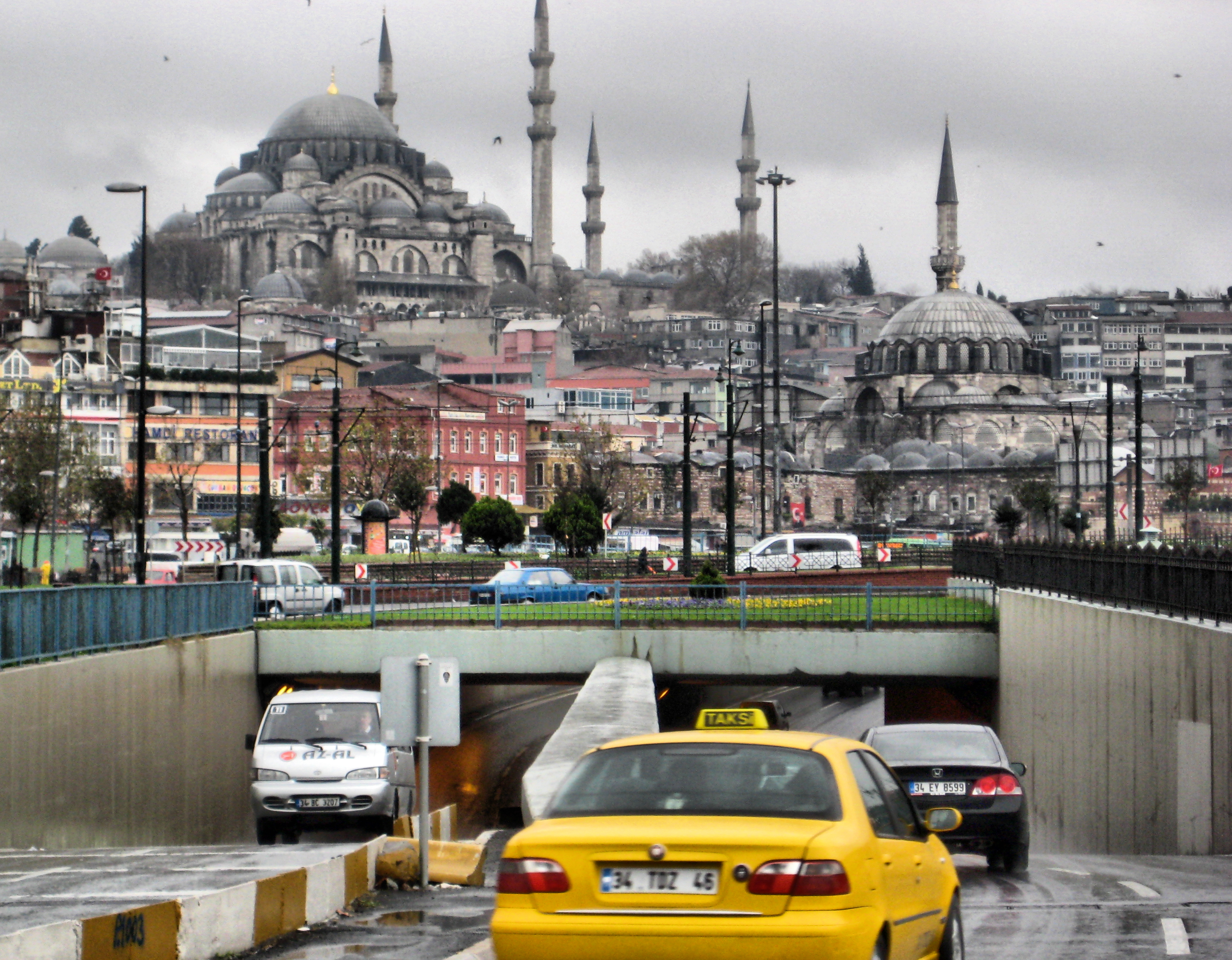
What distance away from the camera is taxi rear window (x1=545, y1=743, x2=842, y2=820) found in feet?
21.2

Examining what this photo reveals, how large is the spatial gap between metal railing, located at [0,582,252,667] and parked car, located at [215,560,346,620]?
67.7 inches

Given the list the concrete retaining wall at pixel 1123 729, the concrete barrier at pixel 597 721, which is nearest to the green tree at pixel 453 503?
the concrete barrier at pixel 597 721

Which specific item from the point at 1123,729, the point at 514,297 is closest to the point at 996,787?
the point at 1123,729

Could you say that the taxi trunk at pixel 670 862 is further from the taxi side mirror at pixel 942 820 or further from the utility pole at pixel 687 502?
the utility pole at pixel 687 502

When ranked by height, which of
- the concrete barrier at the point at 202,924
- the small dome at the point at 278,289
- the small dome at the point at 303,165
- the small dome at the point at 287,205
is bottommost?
the concrete barrier at the point at 202,924

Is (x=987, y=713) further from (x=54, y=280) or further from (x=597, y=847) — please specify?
(x=54, y=280)

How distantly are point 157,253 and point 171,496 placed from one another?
10979 cm

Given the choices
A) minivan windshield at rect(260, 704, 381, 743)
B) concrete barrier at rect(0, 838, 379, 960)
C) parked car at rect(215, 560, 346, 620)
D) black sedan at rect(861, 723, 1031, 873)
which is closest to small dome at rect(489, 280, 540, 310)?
parked car at rect(215, 560, 346, 620)

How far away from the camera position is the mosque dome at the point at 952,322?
128625 mm

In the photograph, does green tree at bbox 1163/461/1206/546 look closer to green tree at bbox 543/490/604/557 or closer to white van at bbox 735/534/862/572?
white van at bbox 735/534/862/572

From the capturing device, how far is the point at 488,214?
614 feet

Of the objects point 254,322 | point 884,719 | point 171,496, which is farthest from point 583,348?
point 884,719

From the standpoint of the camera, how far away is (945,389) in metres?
125

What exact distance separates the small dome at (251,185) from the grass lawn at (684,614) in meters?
164
